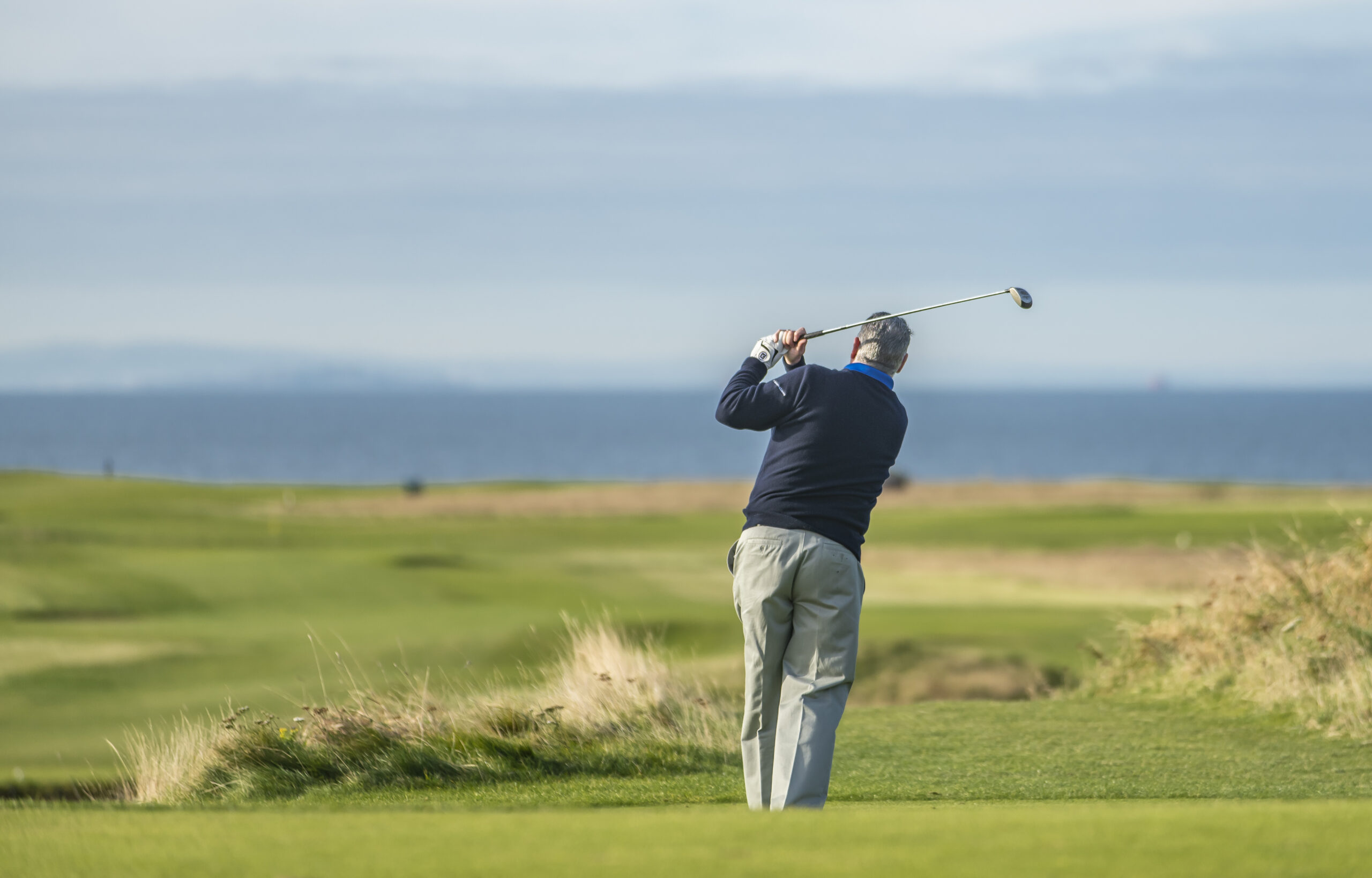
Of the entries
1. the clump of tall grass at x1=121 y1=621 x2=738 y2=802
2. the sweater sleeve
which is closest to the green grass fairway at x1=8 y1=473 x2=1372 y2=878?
the clump of tall grass at x1=121 y1=621 x2=738 y2=802

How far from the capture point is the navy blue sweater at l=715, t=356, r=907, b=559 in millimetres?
6211

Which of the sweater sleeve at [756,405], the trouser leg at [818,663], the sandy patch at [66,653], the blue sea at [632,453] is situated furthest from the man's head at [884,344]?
the blue sea at [632,453]

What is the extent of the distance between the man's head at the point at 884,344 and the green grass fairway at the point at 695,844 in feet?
7.18

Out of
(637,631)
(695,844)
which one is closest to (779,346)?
(695,844)

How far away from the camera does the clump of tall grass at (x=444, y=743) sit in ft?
26.1

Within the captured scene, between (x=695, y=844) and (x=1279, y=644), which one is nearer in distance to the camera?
(x=695, y=844)

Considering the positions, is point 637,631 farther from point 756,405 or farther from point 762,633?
point 756,405

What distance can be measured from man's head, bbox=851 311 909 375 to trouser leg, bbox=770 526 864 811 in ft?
2.95

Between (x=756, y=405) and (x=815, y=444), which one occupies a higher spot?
(x=756, y=405)

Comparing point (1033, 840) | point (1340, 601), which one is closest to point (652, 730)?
point (1033, 840)

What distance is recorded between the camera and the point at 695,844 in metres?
4.42

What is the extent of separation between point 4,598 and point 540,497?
88.9 ft

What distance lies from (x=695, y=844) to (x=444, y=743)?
161 inches

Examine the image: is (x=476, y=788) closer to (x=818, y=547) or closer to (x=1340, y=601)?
(x=818, y=547)
